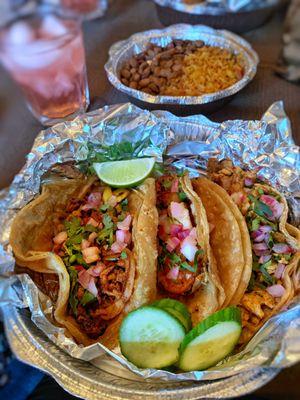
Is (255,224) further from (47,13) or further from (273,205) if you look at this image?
(47,13)

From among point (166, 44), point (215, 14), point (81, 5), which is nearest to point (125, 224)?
point (81, 5)

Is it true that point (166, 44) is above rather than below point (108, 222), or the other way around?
above

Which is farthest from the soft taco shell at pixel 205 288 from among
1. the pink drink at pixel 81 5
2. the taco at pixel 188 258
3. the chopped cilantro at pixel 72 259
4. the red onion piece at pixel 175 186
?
the pink drink at pixel 81 5

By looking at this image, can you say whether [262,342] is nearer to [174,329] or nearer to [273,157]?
[174,329]

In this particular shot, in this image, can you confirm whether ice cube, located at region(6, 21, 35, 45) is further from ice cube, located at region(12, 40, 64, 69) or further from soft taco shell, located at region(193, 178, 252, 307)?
soft taco shell, located at region(193, 178, 252, 307)

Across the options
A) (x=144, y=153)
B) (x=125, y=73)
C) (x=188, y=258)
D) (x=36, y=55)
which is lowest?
(x=188, y=258)

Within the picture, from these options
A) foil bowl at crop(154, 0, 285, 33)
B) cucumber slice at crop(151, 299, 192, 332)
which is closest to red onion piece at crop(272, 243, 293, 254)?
cucumber slice at crop(151, 299, 192, 332)

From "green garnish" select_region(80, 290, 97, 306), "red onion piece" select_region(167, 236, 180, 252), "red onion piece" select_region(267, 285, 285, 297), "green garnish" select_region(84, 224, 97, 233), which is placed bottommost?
"red onion piece" select_region(267, 285, 285, 297)
